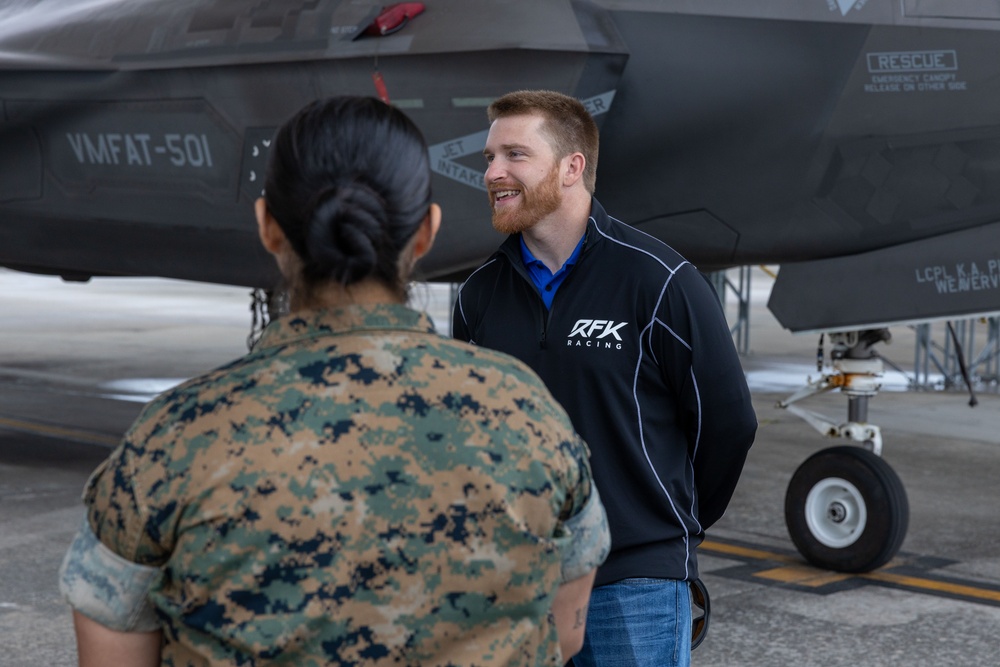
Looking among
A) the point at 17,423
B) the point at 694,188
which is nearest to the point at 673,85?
the point at 694,188

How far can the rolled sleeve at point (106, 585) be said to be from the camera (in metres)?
1.58

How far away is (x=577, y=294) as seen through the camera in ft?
9.32

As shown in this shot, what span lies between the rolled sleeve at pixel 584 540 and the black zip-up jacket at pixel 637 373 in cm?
90

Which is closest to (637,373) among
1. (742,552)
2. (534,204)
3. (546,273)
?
(546,273)

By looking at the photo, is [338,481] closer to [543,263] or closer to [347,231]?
[347,231]

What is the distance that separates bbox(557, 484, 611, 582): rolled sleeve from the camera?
1.77 meters

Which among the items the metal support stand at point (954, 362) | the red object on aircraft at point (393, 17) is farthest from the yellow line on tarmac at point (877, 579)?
the metal support stand at point (954, 362)

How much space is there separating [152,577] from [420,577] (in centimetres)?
34

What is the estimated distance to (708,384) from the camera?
2.82 m

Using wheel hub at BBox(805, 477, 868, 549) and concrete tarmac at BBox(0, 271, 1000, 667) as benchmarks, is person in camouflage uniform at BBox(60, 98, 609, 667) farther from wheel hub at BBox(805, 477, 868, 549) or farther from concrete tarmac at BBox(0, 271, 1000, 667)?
wheel hub at BBox(805, 477, 868, 549)

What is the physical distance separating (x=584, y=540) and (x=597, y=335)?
104cm

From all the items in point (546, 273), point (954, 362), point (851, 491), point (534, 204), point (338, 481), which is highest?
point (534, 204)

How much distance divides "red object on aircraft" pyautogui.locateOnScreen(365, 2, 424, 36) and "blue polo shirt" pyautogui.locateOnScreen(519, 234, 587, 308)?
12.1 feet

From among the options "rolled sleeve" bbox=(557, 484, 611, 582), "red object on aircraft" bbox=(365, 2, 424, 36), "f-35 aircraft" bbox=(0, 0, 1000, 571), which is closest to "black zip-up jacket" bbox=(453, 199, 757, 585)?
"rolled sleeve" bbox=(557, 484, 611, 582)
